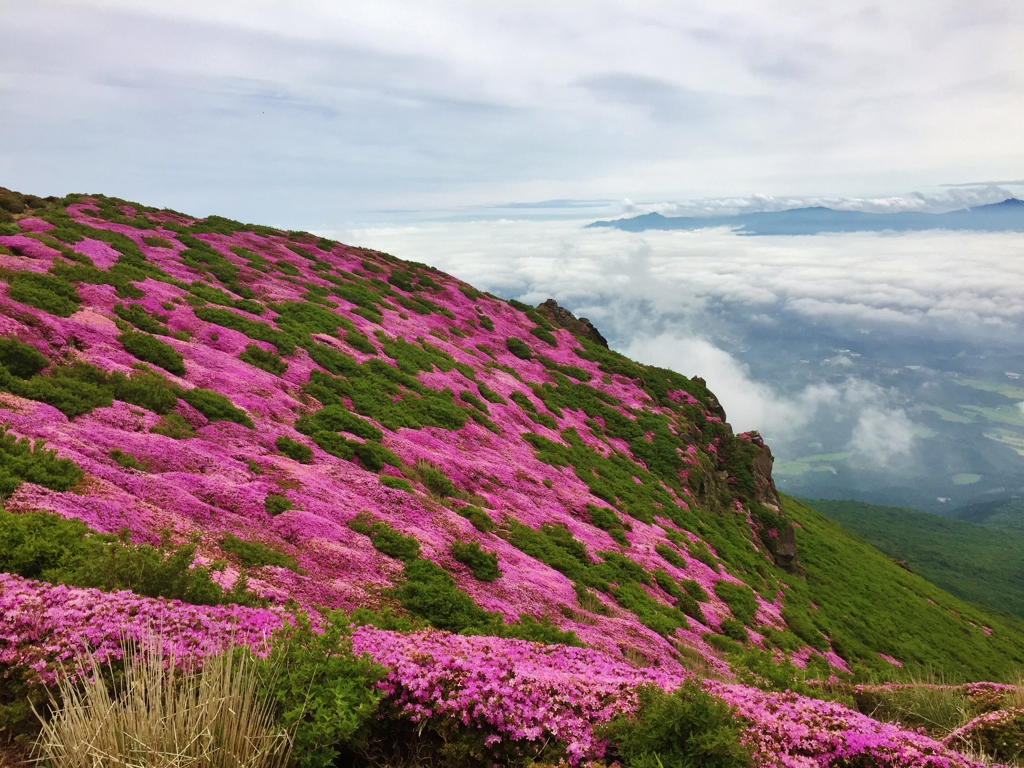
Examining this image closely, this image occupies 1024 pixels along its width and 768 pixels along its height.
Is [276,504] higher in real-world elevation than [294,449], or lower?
lower

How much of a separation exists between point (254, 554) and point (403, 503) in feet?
Result: 19.6

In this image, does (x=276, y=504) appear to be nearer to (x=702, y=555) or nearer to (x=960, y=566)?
(x=702, y=555)

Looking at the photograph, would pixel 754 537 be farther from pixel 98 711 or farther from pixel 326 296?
pixel 98 711

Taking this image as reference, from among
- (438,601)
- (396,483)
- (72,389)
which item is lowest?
(438,601)

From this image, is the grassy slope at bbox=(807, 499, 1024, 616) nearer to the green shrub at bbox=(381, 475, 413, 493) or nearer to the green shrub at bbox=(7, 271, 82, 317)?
the green shrub at bbox=(381, 475, 413, 493)

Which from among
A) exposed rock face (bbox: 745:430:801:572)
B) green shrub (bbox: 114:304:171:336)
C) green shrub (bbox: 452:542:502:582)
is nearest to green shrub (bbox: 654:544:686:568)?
green shrub (bbox: 452:542:502:582)

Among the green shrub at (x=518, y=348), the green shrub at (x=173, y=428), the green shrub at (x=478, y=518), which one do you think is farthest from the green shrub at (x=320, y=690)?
the green shrub at (x=518, y=348)

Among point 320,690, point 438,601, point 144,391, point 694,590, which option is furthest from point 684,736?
point 694,590

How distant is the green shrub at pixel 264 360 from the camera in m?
22.9

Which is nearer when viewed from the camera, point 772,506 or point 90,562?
point 90,562

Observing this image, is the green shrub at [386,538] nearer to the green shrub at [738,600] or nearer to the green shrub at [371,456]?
the green shrub at [371,456]

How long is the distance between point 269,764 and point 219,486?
10469 mm

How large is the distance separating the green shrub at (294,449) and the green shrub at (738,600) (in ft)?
66.3

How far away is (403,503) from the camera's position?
17766 mm
